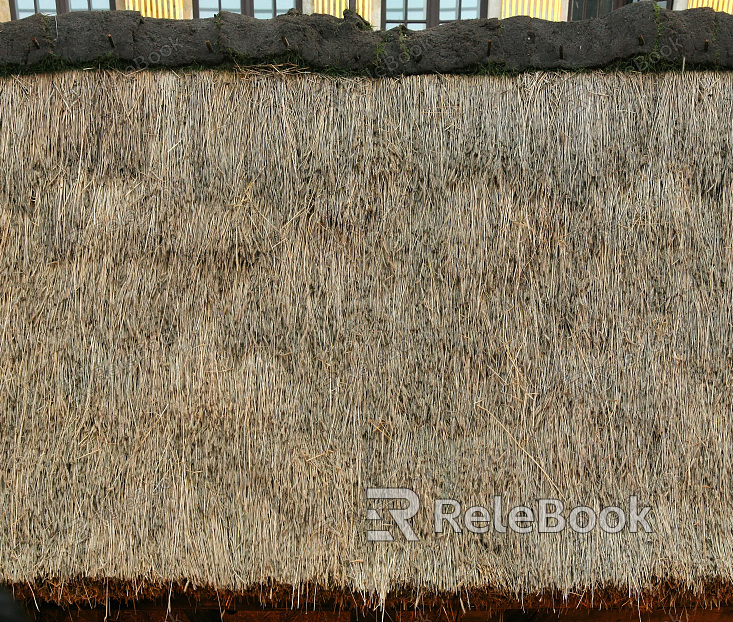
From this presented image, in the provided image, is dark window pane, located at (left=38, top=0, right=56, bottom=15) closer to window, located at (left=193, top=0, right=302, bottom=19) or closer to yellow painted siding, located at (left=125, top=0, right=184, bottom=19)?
yellow painted siding, located at (left=125, top=0, right=184, bottom=19)

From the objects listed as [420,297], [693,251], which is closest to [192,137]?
[420,297]

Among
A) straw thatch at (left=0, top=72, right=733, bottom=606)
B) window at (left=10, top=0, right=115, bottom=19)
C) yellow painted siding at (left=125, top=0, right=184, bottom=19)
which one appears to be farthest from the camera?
window at (left=10, top=0, right=115, bottom=19)

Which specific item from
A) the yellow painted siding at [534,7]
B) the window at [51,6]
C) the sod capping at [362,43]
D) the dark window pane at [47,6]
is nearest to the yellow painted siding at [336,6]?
the yellow painted siding at [534,7]

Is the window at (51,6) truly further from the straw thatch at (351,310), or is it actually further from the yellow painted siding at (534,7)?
the yellow painted siding at (534,7)

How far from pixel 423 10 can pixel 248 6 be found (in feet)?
5.02

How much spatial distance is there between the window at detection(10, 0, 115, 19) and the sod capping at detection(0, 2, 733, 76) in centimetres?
319

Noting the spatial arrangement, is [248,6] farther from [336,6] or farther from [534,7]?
[534,7]

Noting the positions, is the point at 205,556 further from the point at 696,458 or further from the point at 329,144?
the point at 696,458

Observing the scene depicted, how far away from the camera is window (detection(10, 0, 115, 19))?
14.9ft

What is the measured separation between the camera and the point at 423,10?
4.52m

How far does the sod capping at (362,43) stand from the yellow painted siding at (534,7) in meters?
2.78

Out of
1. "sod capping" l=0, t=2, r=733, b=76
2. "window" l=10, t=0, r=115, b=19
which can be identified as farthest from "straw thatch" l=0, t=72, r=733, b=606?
"window" l=10, t=0, r=115, b=19

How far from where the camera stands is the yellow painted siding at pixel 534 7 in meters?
4.43

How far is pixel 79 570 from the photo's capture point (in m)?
1.97
